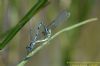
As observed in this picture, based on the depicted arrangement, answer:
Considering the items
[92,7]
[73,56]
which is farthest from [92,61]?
[92,7]

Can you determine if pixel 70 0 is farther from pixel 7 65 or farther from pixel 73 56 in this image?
pixel 7 65

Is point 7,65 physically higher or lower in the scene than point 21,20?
lower
